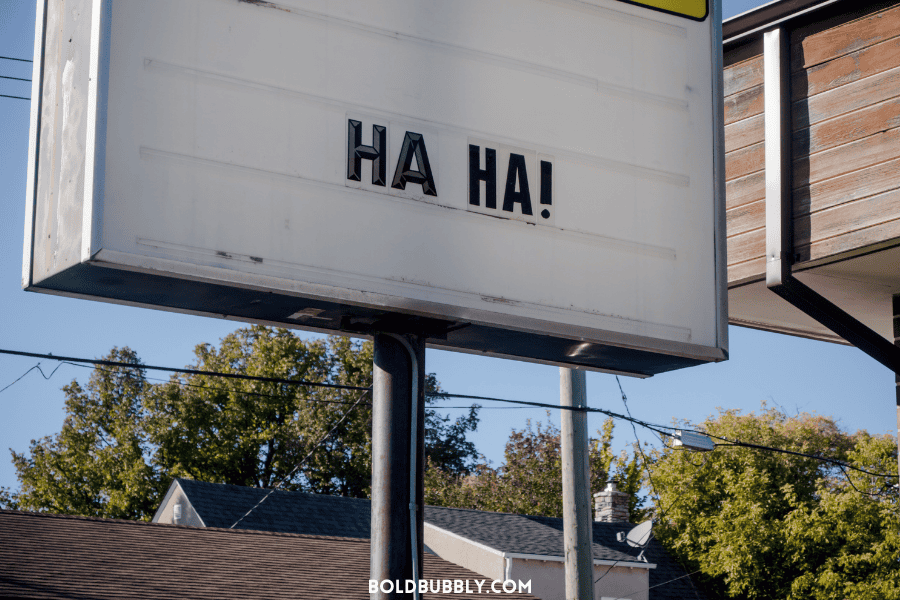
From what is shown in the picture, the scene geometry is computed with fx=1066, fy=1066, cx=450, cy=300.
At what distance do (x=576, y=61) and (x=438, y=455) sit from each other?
43292 mm

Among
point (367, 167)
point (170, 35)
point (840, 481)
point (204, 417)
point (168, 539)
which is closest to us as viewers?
point (170, 35)

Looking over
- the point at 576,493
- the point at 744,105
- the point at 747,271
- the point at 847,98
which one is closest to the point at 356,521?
the point at 576,493

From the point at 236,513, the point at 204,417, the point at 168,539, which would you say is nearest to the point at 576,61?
the point at 168,539

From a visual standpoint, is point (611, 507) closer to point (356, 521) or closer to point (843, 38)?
point (356, 521)

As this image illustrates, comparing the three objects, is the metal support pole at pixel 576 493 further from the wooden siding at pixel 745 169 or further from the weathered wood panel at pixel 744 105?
the weathered wood panel at pixel 744 105

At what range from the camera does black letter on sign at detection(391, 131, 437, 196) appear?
3482 millimetres

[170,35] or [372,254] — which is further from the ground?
[170,35]

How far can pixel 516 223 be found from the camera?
3670mm

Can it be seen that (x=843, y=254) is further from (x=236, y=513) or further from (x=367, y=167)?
(x=236, y=513)

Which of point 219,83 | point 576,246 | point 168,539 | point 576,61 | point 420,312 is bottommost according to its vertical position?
point 168,539

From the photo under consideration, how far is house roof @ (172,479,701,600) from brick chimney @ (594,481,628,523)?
1004mm

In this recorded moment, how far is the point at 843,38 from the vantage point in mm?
5215

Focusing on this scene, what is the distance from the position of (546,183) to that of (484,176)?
0.25m

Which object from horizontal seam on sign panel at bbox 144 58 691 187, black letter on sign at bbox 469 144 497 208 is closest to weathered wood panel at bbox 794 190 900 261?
horizontal seam on sign panel at bbox 144 58 691 187
